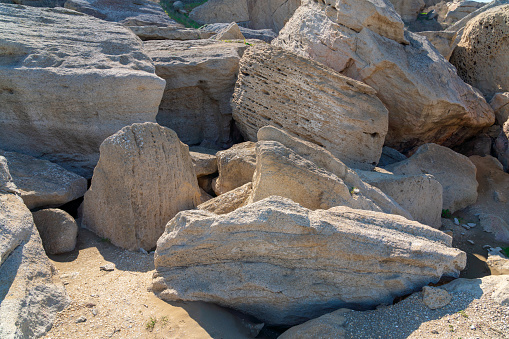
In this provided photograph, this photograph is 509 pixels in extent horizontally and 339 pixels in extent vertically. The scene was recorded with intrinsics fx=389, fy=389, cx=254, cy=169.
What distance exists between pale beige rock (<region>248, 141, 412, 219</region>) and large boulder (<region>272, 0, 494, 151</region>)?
9.51 feet

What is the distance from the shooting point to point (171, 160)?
180 inches

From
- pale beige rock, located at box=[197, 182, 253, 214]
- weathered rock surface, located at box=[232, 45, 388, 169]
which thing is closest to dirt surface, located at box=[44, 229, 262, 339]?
pale beige rock, located at box=[197, 182, 253, 214]

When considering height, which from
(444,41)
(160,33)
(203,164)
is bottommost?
(203,164)

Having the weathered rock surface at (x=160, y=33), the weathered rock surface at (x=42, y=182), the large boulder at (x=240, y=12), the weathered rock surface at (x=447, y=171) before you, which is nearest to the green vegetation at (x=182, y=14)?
the large boulder at (x=240, y=12)

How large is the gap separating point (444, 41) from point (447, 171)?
14.0 ft

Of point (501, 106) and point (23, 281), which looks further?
point (501, 106)

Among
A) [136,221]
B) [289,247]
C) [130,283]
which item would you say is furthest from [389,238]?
[136,221]

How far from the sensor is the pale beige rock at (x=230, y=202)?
4465 mm

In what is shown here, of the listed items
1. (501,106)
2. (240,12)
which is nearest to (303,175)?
(501,106)

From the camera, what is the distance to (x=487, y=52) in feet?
27.0

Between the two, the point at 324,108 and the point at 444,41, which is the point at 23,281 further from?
the point at 444,41

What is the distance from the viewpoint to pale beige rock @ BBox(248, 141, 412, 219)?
13.8 ft

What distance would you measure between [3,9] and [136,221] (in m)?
4.21

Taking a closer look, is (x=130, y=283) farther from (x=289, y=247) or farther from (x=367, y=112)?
(x=367, y=112)
